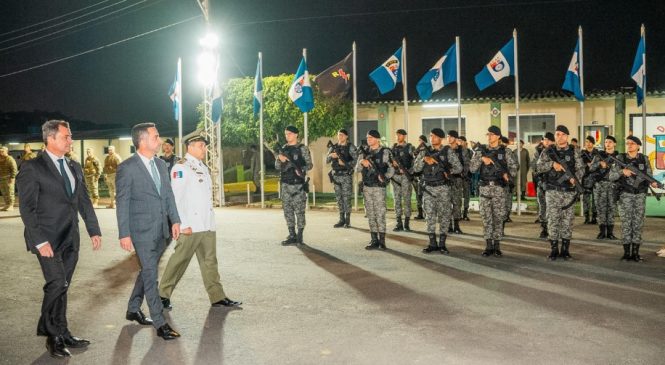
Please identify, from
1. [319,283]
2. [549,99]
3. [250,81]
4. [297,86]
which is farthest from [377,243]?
[250,81]

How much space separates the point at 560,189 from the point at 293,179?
15.6ft

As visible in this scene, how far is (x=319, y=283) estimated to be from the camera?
877 cm

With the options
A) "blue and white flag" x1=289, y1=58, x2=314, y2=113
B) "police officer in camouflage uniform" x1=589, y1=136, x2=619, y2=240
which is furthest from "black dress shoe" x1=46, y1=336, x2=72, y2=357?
"blue and white flag" x1=289, y1=58, x2=314, y2=113

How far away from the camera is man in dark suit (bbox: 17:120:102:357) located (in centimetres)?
570

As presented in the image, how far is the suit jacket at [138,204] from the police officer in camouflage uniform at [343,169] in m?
8.26

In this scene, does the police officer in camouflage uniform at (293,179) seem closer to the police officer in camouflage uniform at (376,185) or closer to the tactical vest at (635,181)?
the police officer in camouflage uniform at (376,185)

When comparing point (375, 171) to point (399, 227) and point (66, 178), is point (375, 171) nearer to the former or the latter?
point (399, 227)

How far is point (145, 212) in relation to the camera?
6180 millimetres

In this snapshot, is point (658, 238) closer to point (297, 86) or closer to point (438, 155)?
point (438, 155)

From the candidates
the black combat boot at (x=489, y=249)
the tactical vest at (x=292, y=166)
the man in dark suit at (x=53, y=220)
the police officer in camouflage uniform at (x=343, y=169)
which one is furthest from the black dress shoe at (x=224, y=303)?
the police officer in camouflage uniform at (x=343, y=169)

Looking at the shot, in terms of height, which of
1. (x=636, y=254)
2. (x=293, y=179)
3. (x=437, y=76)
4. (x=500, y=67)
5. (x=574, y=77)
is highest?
(x=500, y=67)

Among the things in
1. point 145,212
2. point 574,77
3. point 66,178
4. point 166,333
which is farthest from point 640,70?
point 66,178

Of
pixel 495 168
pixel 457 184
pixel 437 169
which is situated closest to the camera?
pixel 495 168

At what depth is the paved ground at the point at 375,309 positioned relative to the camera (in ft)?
18.8
